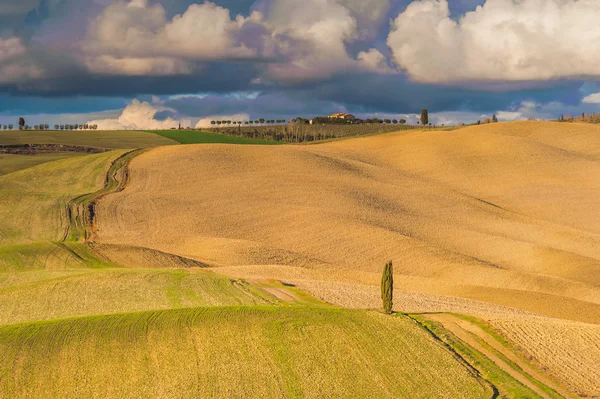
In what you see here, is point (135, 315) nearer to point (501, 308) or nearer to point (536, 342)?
point (536, 342)

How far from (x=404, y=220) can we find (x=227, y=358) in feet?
154

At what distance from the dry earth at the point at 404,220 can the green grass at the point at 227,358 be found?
17.0 ft

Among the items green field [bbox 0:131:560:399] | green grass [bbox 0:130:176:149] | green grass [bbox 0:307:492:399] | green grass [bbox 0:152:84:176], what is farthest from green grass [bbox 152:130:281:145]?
green grass [bbox 0:307:492:399]

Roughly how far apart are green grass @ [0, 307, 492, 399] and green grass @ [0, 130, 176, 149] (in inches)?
4139

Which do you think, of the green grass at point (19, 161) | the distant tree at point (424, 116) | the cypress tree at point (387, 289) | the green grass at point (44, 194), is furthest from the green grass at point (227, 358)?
the distant tree at point (424, 116)

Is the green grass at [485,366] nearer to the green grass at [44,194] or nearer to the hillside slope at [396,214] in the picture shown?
the hillside slope at [396,214]

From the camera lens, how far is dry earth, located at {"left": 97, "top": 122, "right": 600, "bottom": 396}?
147 feet

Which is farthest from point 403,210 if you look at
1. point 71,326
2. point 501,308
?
point 71,326

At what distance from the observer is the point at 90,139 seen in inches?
5477

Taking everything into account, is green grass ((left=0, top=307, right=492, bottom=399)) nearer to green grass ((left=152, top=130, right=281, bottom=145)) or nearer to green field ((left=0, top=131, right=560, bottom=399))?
green field ((left=0, top=131, right=560, bottom=399))

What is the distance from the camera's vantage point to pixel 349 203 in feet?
243

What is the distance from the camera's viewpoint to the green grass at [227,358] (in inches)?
905

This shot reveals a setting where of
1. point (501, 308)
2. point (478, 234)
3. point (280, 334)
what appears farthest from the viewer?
point (478, 234)

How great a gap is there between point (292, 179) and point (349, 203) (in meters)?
11.4
